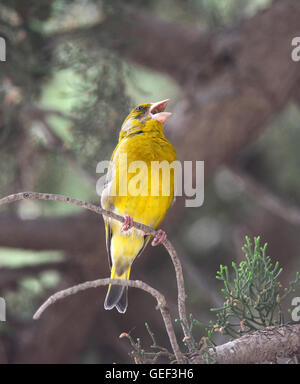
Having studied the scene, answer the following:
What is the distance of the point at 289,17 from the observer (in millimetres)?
4184

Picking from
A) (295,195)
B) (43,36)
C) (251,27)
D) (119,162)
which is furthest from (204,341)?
(295,195)

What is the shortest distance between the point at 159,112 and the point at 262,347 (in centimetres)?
112

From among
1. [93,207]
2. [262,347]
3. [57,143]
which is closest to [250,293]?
[262,347]

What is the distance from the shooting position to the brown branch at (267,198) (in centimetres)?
413

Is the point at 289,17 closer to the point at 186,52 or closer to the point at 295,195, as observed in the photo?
the point at 186,52

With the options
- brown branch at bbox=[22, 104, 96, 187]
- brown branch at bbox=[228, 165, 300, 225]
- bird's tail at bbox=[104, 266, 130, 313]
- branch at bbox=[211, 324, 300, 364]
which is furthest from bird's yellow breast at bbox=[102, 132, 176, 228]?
brown branch at bbox=[228, 165, 300, 225]

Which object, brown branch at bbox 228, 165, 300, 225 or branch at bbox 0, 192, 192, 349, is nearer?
branch at bbox 0, 192, 192, 349

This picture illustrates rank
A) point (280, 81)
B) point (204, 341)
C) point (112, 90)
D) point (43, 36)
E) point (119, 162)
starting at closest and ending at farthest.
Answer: point (204, 341)
point (119, 162)
point (112, 90)
point (43, 36)
point (280, 81)

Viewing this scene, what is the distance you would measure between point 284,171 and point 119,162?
322cm

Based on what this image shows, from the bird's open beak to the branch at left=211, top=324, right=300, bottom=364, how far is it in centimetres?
91

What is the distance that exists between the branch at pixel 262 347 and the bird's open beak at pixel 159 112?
914mm

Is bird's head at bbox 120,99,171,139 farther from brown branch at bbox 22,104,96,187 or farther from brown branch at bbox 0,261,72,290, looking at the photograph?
brown branch at bbox 0,261,72,290

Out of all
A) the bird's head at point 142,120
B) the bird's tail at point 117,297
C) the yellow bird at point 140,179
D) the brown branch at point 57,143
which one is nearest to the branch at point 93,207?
the yellow bird at point 140,179

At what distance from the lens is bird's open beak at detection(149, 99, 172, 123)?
7.47 ft
